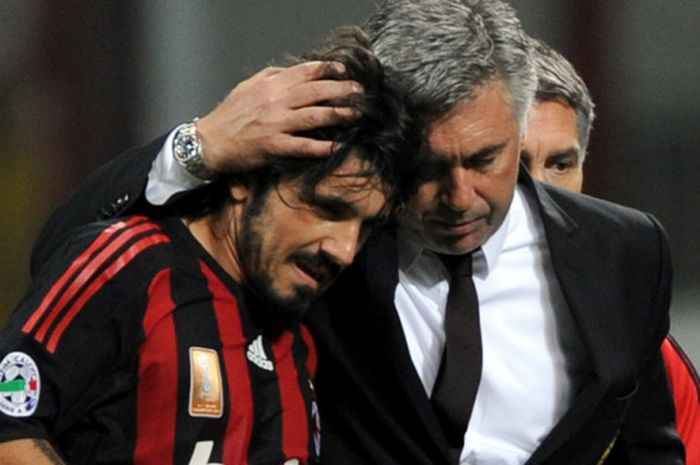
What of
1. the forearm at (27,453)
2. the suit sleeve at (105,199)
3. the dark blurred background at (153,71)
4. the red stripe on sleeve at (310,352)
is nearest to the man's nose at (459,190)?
the red stripe on sleeve at (310,352)

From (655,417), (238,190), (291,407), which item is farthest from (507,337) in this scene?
(238,190)

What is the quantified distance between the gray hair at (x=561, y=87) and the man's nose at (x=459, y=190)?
76cm

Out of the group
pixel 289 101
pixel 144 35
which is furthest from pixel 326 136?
pixel 144 35

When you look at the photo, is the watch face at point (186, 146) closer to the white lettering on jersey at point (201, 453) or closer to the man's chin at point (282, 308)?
the man's chin at point (282, 308)

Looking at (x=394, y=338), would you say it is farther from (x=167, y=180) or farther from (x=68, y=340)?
(x=68, y=340)

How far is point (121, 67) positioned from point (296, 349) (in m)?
3.08

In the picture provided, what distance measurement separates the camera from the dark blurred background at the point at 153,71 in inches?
221

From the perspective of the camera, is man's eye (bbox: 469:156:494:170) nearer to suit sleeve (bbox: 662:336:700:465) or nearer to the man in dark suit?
the man in dark suit

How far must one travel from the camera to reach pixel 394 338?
2746 millimetres

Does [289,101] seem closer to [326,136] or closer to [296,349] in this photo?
[326,136]

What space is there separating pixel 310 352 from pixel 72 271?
423 millimetres

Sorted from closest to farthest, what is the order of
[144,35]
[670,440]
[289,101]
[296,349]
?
[289,101]
[296,349]
[670,440]
[144,35]

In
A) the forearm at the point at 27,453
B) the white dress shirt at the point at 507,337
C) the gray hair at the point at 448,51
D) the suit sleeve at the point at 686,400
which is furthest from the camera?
the suit sleeve at the point at 686,400

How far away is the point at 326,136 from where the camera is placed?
2.55 m
